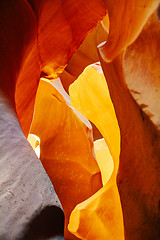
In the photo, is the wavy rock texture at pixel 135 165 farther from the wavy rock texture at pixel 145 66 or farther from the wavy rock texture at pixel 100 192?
the wavy rock texture at pixel 100 192

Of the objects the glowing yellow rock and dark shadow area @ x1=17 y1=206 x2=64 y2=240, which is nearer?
dark shadow area @ x1=17 y1=206 x2=64 y2=240

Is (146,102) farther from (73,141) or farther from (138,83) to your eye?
(73,141)

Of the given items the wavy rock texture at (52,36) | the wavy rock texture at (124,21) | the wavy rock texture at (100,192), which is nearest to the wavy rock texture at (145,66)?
the wavy rock texture at (124,21)

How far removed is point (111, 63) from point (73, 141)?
82.9 inches

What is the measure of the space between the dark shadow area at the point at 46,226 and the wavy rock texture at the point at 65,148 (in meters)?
2.53

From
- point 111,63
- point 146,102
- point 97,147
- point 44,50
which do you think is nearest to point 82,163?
point 97,147

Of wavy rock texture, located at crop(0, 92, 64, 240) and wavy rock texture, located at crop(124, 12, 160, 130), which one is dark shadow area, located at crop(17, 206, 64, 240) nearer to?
wavy rock texture, located at crop(0, 92, 64, 240)

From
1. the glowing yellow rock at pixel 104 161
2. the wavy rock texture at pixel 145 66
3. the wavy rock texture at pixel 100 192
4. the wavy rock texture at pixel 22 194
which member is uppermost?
the wavy rock texture at pixel 145 66

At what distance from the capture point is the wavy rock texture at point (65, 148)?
3.31 meters

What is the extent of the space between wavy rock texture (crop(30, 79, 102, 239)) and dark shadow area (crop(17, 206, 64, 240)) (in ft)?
8.30

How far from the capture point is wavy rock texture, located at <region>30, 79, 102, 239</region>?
3307 mm

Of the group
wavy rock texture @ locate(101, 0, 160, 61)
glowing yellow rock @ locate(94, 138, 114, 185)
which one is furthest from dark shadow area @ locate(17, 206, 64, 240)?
glowing yellow rock @ locate(94, 138, 114, 185)

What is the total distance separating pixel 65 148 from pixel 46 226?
264cm

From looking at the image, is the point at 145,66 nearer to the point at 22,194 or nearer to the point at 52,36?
the point at 22,194
